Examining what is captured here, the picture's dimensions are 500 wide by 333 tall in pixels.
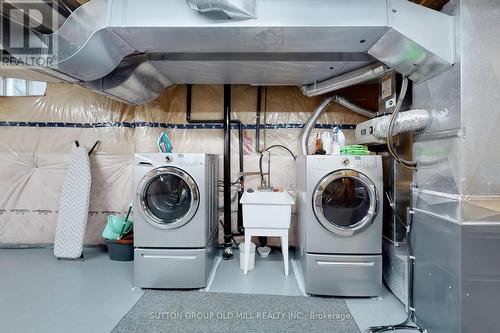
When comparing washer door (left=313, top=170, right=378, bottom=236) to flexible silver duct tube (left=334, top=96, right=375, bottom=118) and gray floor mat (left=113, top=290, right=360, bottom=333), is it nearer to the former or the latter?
gray floor mat (left=113, top=290, right=360, bottom=333)

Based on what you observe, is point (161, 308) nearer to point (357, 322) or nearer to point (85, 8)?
point (357, 322)

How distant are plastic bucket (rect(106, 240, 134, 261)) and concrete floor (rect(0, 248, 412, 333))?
0.07 metres

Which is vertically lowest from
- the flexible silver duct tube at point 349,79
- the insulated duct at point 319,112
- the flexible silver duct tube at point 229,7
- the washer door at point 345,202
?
the washer door at point 345,202

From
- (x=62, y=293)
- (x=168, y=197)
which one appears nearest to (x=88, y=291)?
(x=62, y=293)

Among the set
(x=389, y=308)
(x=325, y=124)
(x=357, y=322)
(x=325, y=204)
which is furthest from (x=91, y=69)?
(x=389, y=308)

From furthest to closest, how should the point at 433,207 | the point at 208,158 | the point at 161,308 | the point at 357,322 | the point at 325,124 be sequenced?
the point at 325,124 < the point at 208,158 < the point at 161,308 < the point at 357,322 < the point at 433,207

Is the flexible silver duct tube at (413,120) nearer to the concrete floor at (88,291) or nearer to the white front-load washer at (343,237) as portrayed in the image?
the white front-load washer at (343,237)

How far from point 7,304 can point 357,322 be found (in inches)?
106

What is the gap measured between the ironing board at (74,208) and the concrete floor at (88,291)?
0.16m

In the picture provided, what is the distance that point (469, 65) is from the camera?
1.41m

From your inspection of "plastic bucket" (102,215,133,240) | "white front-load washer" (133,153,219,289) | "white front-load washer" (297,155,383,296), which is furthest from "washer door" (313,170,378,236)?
"plastic bucket" (102,215,133,240)

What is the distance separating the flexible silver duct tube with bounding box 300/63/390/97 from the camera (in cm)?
213

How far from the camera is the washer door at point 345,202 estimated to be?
1974 millimetres

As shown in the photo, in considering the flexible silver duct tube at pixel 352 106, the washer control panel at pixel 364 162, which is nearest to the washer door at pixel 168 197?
the washer control panel at pixel 364 162
